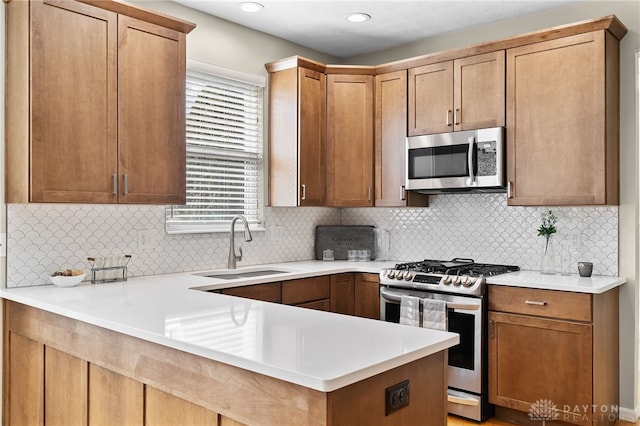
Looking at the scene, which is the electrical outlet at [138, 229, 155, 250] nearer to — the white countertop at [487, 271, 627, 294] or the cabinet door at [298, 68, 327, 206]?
the cabinet door at [298, 68, 327, 206]

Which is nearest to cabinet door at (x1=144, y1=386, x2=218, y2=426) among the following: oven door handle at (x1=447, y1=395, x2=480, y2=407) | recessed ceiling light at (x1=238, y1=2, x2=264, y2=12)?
oven door handle at (x1=447, y1=395, x2=480, y2=407)

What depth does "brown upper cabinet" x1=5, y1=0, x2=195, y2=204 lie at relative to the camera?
2654 millimetres

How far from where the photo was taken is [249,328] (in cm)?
185

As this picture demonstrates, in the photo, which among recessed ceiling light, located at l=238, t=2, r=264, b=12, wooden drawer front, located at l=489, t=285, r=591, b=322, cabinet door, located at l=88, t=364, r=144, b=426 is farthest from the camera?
recessed ceiling light, located at l=238, t=2, r=264, b=12

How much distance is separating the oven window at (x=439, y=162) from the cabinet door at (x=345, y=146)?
0.43 m

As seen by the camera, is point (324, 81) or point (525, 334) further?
point (324, 81)

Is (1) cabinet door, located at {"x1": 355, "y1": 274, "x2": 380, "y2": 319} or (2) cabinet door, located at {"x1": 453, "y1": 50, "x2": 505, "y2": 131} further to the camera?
(1) cabinet door, located at {"x1": 355, "y1": 274, "x2": 380, "y2": 319}

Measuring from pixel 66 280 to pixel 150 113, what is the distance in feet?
3.47

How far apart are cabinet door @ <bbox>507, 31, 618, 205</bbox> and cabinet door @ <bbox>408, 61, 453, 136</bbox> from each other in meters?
0.47

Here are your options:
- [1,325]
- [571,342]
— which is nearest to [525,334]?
[571,342]

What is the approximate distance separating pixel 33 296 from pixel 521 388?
9.51 feet

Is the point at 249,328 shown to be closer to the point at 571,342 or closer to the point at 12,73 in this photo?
the point at 12,73

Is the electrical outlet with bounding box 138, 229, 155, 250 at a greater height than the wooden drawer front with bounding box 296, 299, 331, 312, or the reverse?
the electrical outlet with bounding box 138, 229, 155, 250

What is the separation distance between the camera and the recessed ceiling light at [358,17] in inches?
156
